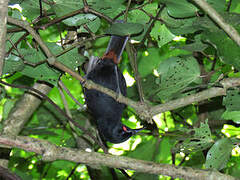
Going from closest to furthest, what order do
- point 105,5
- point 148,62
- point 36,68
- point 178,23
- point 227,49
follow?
1. point 227,49
2. point 105,5
3. point 178,23
4. point 36,68
5. point 148,62

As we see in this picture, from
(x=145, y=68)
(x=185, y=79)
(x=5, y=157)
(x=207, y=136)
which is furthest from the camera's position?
(x=145, y=68)

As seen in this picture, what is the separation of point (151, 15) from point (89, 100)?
95 cm

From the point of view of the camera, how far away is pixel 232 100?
6.82 feet

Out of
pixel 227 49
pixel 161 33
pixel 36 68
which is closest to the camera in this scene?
pixel 227 49

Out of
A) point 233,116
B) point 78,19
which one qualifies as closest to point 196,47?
point 233,116

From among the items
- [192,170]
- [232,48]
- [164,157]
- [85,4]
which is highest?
[85,4]

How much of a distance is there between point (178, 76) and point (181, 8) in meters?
0.50

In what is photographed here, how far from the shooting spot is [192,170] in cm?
155

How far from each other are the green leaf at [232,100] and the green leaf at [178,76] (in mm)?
260

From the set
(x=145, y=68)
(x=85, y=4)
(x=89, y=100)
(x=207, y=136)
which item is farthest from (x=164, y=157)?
(x=85, y=4)

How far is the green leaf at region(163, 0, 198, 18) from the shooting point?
1.88 meters

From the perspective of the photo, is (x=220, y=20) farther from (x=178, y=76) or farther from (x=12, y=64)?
(x=12, y=64)

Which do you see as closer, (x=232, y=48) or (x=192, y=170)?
(x=192, y=170)

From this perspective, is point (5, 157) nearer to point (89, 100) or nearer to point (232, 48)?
point (89, 100)
